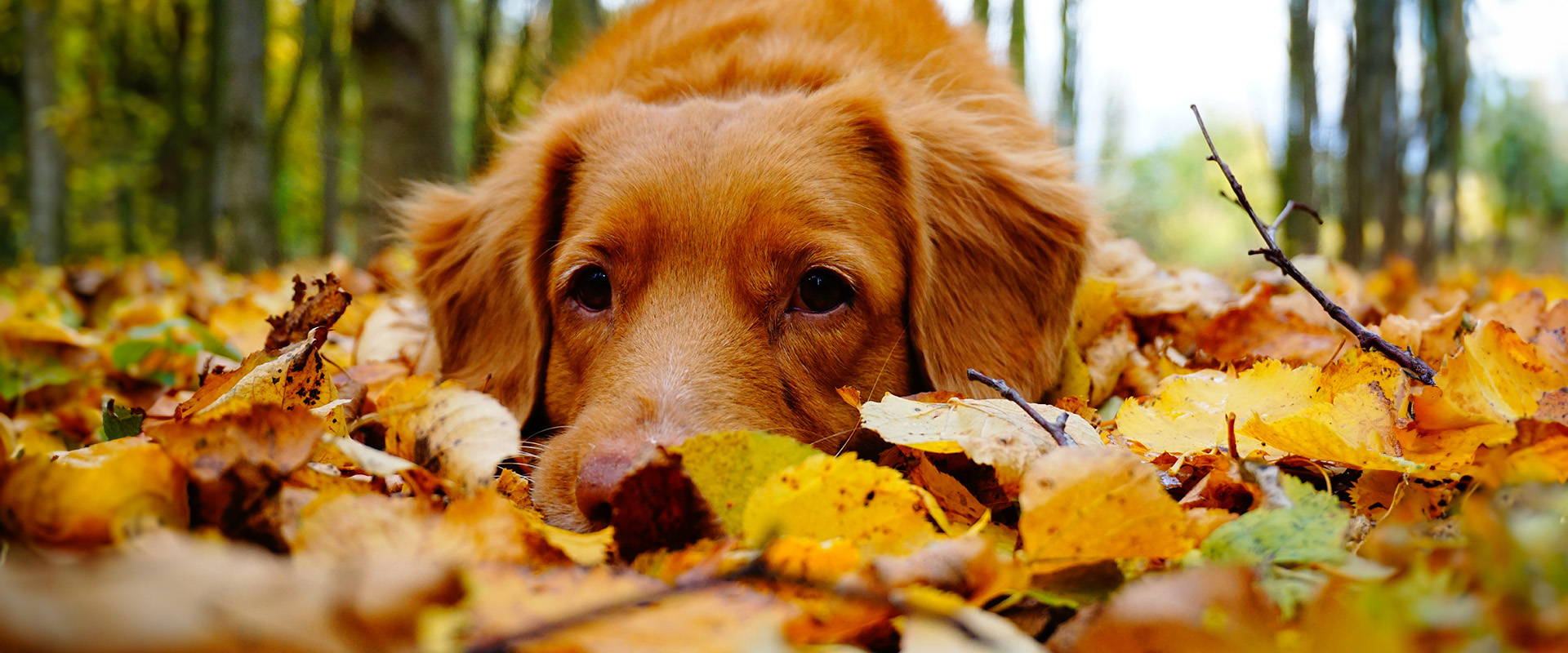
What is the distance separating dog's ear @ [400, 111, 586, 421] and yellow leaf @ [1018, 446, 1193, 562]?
72.0 inches

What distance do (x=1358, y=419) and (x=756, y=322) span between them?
1.23 m

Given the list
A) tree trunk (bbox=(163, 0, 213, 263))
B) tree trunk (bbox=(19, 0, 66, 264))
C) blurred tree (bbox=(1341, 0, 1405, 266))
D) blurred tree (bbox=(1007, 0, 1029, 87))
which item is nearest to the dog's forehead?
blurred tree (bbox=(1007, 0, 1029, 87))

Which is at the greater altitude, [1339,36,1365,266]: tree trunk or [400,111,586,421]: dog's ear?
[1339,36,1365,266]: tree trunk

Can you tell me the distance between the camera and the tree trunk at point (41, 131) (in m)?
11.9

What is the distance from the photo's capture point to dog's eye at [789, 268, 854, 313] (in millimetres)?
2336

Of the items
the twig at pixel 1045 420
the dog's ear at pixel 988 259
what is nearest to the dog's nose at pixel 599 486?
the twig at pixel 1045 420

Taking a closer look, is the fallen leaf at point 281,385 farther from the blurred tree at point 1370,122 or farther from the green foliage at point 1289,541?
the blurred tree at point 1370,122

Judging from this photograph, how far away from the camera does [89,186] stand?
21.3m

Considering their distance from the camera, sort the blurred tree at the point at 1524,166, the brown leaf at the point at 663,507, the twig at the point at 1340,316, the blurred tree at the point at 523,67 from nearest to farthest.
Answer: the brown leaf at the point at 663,507, the twig at the point at 1340,316, the blurred tree at the point at 523,67, the blurred tree at the point at 1524,166

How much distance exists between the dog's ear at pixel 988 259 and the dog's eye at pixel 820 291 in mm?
253

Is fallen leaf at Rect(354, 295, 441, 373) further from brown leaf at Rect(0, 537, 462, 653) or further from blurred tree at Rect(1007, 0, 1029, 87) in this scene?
blurred tree at Rect(1007, 0, 1029, 87)

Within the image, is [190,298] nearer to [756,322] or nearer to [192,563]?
[756,322]

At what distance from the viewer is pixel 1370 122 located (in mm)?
8609

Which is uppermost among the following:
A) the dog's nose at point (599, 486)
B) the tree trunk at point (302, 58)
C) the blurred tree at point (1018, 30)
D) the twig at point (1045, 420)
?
the tree trunk at point (302, 58)
